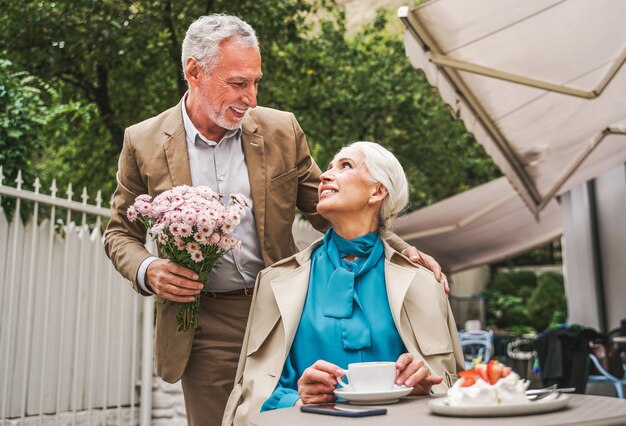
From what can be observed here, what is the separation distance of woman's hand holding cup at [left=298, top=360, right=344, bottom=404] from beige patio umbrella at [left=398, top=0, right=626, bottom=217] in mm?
3087

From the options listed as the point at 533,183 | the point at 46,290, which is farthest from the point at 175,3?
the point at 46,290

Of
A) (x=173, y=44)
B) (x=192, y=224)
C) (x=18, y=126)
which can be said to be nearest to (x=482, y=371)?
(x=192, y=224)

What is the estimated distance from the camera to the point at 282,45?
430 inches

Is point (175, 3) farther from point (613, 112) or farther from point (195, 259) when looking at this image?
point (195, 259)

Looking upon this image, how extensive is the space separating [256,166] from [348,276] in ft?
2.31

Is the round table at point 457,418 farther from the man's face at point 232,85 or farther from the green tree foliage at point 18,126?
the green tree foliage at point 18,126

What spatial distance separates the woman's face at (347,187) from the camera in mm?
2471

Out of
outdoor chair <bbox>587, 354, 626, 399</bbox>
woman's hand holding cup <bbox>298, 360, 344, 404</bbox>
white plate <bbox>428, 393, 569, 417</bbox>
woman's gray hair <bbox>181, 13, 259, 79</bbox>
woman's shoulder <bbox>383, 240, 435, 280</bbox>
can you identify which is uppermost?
woman's gray hair <bbox>181, 13, 259, 79</bbox>

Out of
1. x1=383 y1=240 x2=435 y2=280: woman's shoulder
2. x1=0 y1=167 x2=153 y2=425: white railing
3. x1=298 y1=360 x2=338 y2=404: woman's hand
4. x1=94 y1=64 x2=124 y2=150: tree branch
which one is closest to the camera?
x1=298 y1=360 x2=338 y2=404: woman's hand

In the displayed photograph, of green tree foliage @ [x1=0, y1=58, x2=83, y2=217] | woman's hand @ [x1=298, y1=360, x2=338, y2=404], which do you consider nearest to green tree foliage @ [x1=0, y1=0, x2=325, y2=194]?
green tree foliage @ [x1=0, y1=58, x2=83, y2=217]

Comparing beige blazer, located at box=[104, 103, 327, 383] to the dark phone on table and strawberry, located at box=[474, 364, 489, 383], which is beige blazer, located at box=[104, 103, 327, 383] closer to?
the dark phone on table

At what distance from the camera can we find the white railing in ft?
14.9

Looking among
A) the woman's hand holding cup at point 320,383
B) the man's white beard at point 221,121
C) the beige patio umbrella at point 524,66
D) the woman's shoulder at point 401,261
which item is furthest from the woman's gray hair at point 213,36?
the beige patio umbrella at point 524,66

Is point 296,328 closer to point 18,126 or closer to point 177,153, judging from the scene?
point 177,153
